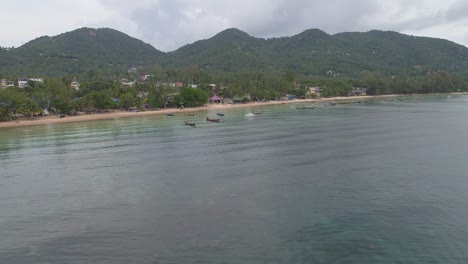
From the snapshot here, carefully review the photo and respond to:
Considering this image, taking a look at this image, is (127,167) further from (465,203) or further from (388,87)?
(388,87)

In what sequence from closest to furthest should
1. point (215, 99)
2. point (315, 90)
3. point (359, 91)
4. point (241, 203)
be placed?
point (241, 203) < point (215, 99) < point (315, 90) < point (359, 91)

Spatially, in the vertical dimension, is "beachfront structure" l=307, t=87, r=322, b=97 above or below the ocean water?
above

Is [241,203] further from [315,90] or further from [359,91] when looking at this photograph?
[359,91]

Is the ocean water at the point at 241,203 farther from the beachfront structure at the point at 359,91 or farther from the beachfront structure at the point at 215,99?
the beachfront structure at the point at 359,91

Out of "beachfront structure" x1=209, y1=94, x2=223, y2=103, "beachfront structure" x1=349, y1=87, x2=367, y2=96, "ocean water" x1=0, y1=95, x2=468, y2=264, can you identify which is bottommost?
"ocean water" x1=0, y1=95, x2=468, y2=264

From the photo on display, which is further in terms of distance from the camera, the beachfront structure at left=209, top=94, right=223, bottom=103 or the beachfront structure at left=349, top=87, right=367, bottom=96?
the beachfront structure at left=349, top=87, right=367, bottom=96

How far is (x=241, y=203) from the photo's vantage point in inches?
872

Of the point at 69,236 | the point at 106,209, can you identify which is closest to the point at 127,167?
the point at 106,209

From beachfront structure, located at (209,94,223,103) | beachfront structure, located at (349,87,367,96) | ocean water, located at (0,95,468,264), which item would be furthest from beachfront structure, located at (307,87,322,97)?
ocean water, located at (0,95,468,264)

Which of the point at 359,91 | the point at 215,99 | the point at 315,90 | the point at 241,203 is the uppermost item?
the point at 315,90

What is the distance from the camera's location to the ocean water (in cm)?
1616

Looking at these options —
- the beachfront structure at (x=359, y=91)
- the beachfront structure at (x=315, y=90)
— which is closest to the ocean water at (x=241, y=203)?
the beachfront structure at (x=315, y=90)

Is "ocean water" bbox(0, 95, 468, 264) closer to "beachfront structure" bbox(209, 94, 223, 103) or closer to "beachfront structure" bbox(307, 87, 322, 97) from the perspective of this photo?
"beachfront structure" bbox(209, 94, 223, 103)

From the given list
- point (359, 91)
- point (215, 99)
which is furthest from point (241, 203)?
point (359, 91)
